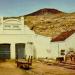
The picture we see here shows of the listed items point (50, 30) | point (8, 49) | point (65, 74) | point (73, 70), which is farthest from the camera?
point (50, 30)

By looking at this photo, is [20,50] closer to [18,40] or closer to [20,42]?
[20,42]

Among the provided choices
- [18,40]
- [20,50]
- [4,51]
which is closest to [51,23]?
[20,50]

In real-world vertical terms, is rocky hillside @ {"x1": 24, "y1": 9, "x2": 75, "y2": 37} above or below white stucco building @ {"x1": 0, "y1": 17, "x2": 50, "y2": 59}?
above

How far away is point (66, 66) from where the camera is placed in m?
44.2

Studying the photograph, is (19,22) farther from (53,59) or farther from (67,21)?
(67,21)

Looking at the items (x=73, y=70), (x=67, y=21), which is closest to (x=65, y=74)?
(x=73, y=70)

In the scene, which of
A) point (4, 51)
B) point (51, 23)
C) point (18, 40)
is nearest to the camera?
point (18, 40)

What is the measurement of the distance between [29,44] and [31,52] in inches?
49.1

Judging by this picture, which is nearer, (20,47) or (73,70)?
(73,70)

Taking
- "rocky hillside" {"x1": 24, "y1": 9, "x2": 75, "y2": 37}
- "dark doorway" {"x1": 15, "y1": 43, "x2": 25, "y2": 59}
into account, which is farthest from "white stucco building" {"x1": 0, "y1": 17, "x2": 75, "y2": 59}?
"rocky hillside" {"x1": 24, "y1": 9, "x2": 75, "y2": 37}

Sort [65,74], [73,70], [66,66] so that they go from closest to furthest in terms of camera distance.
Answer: [65,74]
[73,70]
[66,66]

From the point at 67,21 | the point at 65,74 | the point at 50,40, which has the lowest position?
the point at 65,74

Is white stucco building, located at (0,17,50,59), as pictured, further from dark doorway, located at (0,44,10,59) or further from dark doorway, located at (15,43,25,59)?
dark doorway, located at (15,43,25,59)

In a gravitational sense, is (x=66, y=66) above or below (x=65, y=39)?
below
